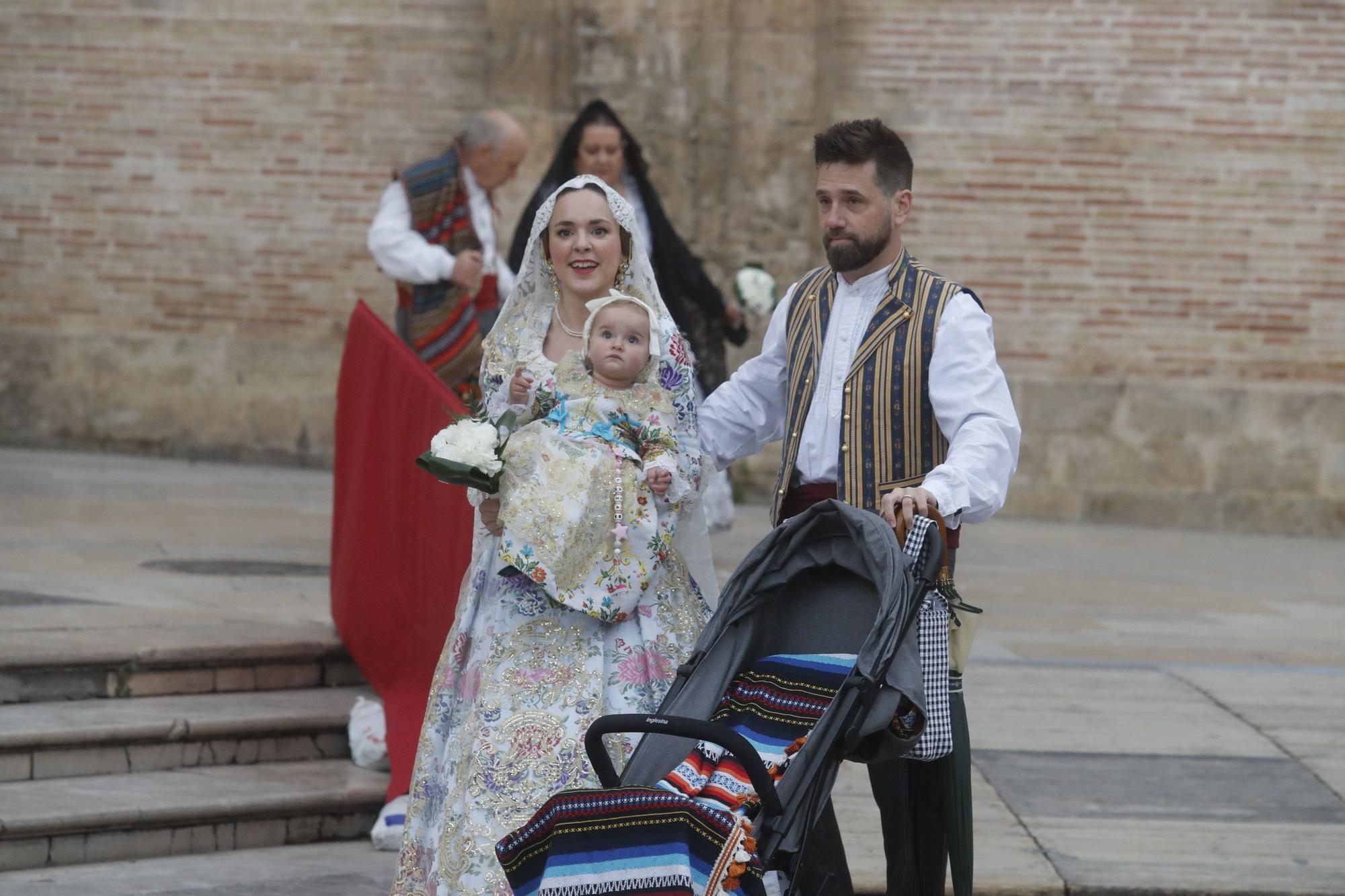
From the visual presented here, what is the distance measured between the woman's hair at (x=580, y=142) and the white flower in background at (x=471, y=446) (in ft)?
9.02

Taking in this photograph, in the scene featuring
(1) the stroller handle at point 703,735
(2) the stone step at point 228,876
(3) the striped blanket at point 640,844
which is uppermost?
(1) the stroller handle at point 703,735

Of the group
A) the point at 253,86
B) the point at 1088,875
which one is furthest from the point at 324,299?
the point at 1088,875

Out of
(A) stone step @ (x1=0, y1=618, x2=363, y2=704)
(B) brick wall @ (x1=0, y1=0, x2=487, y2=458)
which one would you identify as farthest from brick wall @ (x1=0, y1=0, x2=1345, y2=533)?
(A) stone step @ (x1=0, y1=618, x2=363, y2=704)

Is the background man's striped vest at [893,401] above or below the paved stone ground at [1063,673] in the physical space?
above

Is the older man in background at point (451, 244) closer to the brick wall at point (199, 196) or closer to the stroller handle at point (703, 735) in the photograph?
the stroller handle at point (703, 735)

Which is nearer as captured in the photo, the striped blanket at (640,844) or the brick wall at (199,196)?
the striped blanket at (640,844)

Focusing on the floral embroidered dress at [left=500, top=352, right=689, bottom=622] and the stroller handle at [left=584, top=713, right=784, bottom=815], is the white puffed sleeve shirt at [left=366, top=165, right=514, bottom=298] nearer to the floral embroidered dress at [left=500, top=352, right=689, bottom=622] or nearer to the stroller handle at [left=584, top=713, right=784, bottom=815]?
the floral embroidered dress at [left=500, top=352, right=689, bottom=622]

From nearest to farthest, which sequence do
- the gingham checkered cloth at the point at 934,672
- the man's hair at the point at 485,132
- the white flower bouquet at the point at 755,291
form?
the gingham checkered cloth at the point at 934,672 → the man's hair at the point at 485,132 → the white flower bouquet at the point at 755,291

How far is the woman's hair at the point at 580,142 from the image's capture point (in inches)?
260

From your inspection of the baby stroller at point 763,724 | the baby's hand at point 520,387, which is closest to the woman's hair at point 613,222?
the baby's hand at point 520,387

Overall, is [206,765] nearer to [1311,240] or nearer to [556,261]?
[556,261]

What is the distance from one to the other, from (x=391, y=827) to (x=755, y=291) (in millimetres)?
3735

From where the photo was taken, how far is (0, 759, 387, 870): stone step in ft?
15.8

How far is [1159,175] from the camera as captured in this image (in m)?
11.3
